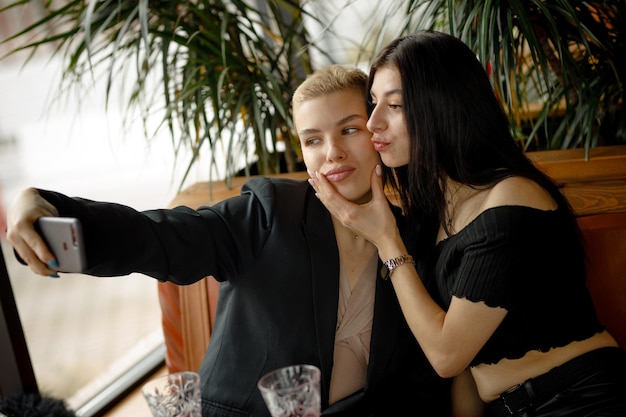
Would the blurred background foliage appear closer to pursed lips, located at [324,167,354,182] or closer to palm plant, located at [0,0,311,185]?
palm plant, located at [0,0,311,185]

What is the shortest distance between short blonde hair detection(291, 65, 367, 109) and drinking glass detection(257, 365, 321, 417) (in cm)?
80

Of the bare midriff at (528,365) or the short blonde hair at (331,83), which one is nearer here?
the bare midriff at (528,365)

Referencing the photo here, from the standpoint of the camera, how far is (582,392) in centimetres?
142

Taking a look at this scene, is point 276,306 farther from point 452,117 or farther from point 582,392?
point 582,392

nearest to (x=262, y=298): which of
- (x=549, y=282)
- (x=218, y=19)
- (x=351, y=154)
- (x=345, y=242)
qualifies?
(x=345, y=242)

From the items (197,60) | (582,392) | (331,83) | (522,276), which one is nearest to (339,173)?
(331,83)

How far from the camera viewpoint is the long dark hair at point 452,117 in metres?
1.43

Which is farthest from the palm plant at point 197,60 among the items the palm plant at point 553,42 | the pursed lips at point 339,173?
the pursed lips at point 339,173

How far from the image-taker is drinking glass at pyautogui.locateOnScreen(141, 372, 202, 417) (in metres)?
1.01

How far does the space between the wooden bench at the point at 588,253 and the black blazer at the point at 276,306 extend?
425 mm

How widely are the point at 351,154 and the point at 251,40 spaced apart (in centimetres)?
105

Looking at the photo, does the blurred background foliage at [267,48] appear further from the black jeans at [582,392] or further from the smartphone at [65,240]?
the smartphone at [65,240]

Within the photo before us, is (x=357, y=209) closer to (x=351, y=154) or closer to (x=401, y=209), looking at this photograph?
(x=351, y=154)

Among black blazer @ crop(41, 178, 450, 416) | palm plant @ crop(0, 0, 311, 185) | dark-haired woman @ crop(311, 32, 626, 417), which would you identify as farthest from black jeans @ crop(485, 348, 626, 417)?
Answer: palm plant @ crop(0, 0, 311, 185)
